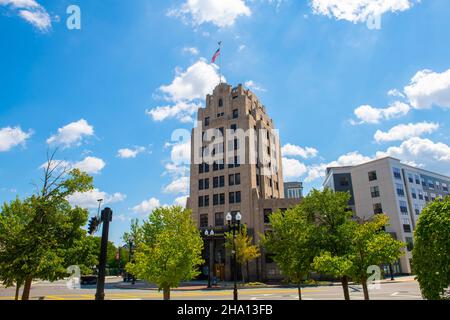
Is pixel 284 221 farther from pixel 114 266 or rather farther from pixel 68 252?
pixel 114 266

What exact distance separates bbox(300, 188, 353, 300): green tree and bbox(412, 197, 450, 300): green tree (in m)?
8.53

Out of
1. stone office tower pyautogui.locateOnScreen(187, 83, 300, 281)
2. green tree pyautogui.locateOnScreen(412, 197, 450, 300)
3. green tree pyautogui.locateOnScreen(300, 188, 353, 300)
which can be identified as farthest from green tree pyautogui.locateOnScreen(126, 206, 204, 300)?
stone office tower pyautogui.locateOnScreen(187, 83, 300, 281)

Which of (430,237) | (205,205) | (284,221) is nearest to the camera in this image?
(430,237)

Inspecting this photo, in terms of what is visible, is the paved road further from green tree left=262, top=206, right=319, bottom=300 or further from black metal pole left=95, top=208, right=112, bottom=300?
black metal pole left=95, top=208, right=112, bottom=300

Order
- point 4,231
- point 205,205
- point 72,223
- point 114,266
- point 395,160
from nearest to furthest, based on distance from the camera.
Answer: point 4,231, point 72,223, point 205,205, point 395,160, point 114,266

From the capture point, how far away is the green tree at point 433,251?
767cm

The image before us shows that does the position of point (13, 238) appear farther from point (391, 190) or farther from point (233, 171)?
point (391, 190)

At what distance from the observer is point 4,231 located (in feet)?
43.8

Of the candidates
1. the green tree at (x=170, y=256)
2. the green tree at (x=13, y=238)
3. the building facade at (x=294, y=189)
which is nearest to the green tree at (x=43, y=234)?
the green tree at (x=13, y=238)

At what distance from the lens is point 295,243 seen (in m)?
20.1

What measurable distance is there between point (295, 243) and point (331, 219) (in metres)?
3.13

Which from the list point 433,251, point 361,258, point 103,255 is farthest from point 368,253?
point 103,255

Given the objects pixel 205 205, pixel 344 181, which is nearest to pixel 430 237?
pixel 205 205
